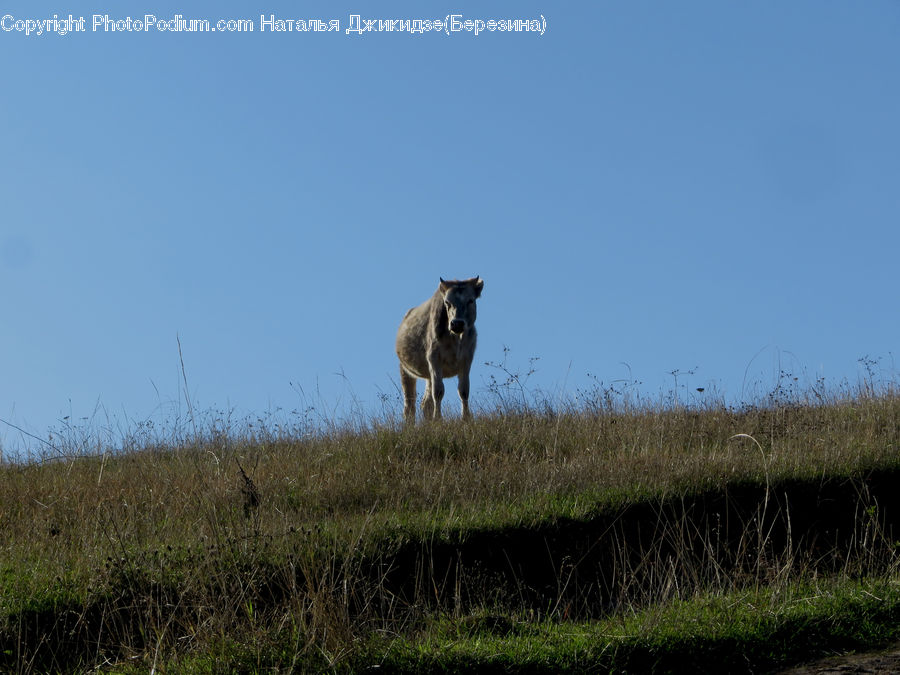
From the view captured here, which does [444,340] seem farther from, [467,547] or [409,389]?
[467,547]

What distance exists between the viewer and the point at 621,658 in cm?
611

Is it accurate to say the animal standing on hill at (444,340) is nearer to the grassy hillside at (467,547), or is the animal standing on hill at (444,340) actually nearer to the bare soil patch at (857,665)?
the grassy hillside at (467,547)

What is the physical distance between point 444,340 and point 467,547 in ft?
25.6

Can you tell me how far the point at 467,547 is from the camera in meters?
8.45

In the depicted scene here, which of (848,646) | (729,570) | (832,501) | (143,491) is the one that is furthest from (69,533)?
(832,501)

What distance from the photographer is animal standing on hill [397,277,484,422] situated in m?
15.6

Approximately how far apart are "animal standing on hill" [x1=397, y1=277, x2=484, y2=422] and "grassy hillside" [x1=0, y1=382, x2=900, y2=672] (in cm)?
263

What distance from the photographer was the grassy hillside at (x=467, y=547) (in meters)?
6.20

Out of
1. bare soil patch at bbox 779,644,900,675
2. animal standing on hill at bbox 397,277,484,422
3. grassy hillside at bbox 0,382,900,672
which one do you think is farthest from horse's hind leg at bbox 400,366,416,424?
bare soil patch at bbox 779,644,900,675

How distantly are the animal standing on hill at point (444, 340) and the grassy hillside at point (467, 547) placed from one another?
103 inches

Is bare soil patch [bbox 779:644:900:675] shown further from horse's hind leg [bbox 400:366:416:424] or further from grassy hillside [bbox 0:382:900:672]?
horse's hind leg [bbox 400:366:416:424]

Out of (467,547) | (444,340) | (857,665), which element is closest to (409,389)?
(444,340)

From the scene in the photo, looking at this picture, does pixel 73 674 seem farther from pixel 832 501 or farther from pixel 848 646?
pixel 832 501

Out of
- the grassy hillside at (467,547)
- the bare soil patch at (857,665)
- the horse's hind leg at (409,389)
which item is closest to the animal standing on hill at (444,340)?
the horse's hind leg at (409,389)
